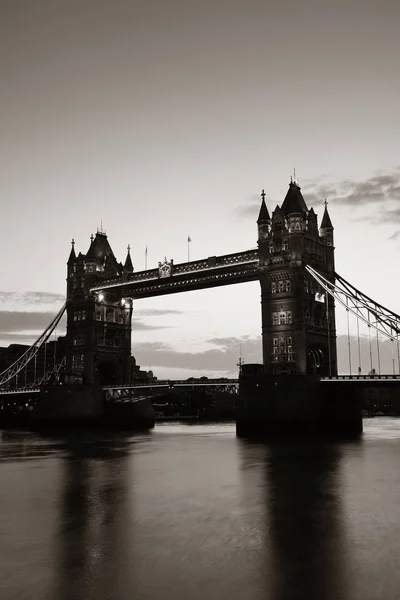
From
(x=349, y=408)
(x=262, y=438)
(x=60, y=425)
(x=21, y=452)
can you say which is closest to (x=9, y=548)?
(x=21, y=452)

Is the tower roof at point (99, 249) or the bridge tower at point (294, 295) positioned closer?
the bridge tower at point (294, 295)

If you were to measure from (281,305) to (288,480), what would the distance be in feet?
128

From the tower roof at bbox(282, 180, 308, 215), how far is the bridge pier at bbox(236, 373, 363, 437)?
20.2 metres

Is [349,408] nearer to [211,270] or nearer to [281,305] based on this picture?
[281,305]

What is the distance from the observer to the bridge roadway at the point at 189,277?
7000 centimetres

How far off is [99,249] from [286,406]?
159 ft

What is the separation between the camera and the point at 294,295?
6450 centimetres

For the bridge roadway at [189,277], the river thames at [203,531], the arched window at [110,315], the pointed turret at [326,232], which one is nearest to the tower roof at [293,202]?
the pointed turret at [326,232]

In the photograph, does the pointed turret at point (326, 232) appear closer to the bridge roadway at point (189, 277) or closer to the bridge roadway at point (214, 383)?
the bridge roadway at point (189, 277)

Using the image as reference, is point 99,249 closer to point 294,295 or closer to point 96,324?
point 96,324

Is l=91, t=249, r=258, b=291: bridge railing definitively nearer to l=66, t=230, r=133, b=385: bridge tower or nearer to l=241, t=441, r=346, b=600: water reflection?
l=66, t=230, r=133, b=385: bridge tower

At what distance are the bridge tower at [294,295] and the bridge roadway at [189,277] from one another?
2.80 metres

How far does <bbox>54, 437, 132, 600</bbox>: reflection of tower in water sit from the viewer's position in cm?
1220

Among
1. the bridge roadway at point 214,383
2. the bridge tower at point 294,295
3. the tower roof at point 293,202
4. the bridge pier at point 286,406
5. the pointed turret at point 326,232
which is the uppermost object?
the tower roof at point 293,202
